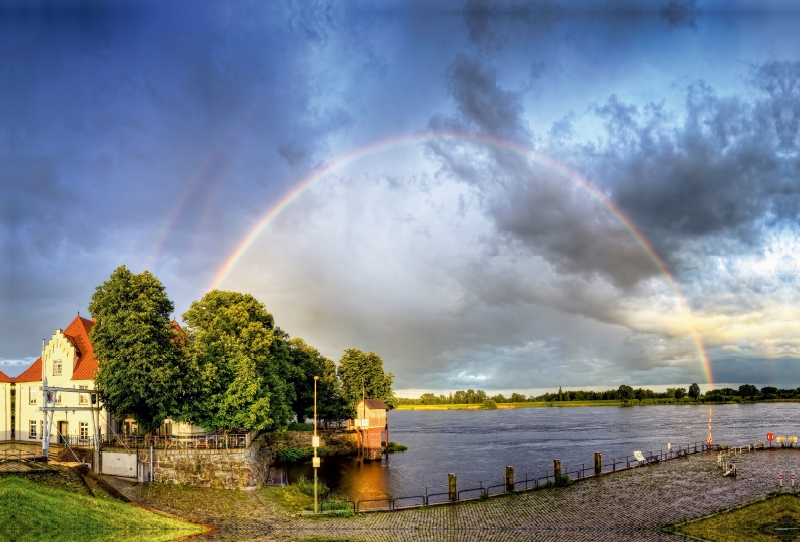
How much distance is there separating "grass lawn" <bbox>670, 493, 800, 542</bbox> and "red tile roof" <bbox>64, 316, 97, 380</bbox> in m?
53.4

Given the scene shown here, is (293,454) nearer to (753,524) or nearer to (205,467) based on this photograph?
(205,467)

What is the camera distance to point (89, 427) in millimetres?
58875

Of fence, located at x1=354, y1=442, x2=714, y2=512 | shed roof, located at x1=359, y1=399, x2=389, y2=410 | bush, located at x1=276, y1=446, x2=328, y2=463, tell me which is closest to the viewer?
fence, located at x1=354, y1=442, x2=714, y2=512

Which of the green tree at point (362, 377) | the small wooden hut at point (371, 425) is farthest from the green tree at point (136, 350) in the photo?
the green tree at point (362, 377)

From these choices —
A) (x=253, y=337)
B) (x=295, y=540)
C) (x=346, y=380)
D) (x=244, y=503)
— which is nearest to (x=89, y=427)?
(x=253, y=337)

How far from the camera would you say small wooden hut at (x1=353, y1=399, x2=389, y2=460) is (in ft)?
265

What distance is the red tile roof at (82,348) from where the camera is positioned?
2404 inches

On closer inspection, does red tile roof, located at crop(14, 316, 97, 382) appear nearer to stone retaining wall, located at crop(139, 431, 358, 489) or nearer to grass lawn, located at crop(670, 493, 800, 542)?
stone retaining wall, located at crop(139, 431, 358, 489)

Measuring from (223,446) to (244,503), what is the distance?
10158 millimetres

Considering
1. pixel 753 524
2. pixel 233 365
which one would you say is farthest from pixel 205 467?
pixel 753 524

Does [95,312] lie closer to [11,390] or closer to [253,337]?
[253,337]

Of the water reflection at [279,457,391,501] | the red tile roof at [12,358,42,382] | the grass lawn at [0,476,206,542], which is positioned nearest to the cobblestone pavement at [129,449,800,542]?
the grass lawn at [0,476,206,542]

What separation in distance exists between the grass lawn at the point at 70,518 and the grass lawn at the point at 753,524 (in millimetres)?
26632

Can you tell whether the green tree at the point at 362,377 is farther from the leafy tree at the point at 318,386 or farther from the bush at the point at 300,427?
the bush at the point at 300,427
